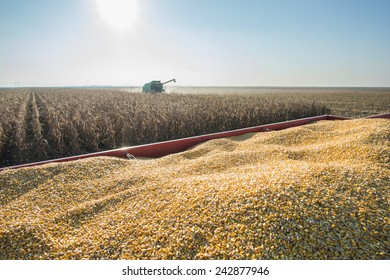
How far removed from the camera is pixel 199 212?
222 centimetres

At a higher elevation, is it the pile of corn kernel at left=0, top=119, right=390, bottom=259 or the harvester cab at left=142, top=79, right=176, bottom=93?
the harvester cab at left=142, top=79, right=176, bottom=93

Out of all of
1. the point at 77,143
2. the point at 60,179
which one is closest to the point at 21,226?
the point at 60,179

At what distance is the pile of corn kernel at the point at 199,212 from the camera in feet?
6.09

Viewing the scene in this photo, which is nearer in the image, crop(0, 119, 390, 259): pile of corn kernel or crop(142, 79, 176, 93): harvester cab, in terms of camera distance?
crop(0, 119, 390, 259): pile of corn kernel

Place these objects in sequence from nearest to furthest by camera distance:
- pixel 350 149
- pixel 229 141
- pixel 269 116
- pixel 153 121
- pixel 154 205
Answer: pixel 154 205
pixel 350 149
pixel 229 141
pixel 153 121
pixel 269 116

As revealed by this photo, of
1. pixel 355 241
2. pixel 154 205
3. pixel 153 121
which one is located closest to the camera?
pixel 355 241

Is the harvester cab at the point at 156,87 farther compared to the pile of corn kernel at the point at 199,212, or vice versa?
the harvester cab at the point at 156,87

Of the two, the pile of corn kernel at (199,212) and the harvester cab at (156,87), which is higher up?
the harvester cab at (156,87)

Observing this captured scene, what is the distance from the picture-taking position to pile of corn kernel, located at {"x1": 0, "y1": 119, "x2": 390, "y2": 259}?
1856 mm

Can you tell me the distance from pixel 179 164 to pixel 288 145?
86.0 inches

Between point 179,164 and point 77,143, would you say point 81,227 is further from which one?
point 77,143

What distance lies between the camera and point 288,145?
4559 mm

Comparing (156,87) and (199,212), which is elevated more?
(156,87)

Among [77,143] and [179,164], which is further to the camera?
[77,143]
